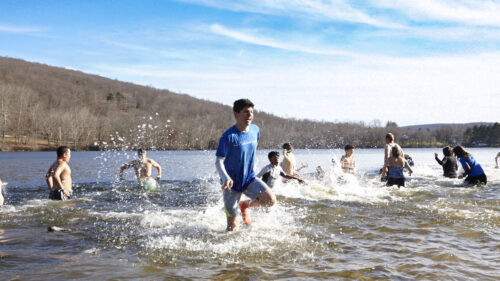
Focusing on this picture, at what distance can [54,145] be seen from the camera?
279 ft

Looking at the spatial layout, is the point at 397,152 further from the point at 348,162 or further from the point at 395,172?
the point at 348,162

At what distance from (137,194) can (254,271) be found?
31.6ft

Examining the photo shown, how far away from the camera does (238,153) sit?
629 cm

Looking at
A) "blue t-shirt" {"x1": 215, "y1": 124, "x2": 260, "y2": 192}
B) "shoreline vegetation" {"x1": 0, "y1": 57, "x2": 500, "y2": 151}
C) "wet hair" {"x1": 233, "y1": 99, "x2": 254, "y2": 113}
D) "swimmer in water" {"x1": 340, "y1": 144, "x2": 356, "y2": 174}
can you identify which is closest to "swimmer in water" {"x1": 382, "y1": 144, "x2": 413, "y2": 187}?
"swimmer in water" {"x1": 340, "y1": 144, "x2": 356, "y2": 174}

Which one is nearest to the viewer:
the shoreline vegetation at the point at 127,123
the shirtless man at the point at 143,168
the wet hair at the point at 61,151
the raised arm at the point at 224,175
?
the raised arm at the point at 224,175

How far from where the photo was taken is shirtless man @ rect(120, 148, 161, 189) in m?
13.9

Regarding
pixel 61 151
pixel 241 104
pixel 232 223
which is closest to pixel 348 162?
pixel 232 223

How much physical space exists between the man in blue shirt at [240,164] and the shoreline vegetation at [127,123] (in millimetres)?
83975

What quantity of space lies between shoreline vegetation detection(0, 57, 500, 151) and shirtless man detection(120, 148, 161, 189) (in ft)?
247

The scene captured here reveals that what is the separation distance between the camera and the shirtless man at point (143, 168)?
45.7ft

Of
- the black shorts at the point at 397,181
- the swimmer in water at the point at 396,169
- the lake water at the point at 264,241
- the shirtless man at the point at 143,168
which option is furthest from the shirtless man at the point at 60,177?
the black shorts at the point at 397,181

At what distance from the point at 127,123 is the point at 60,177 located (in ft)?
377

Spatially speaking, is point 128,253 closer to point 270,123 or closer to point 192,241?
point 192,241

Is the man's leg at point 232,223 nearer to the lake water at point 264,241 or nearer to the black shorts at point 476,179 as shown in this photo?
the lake water at point 264,241
